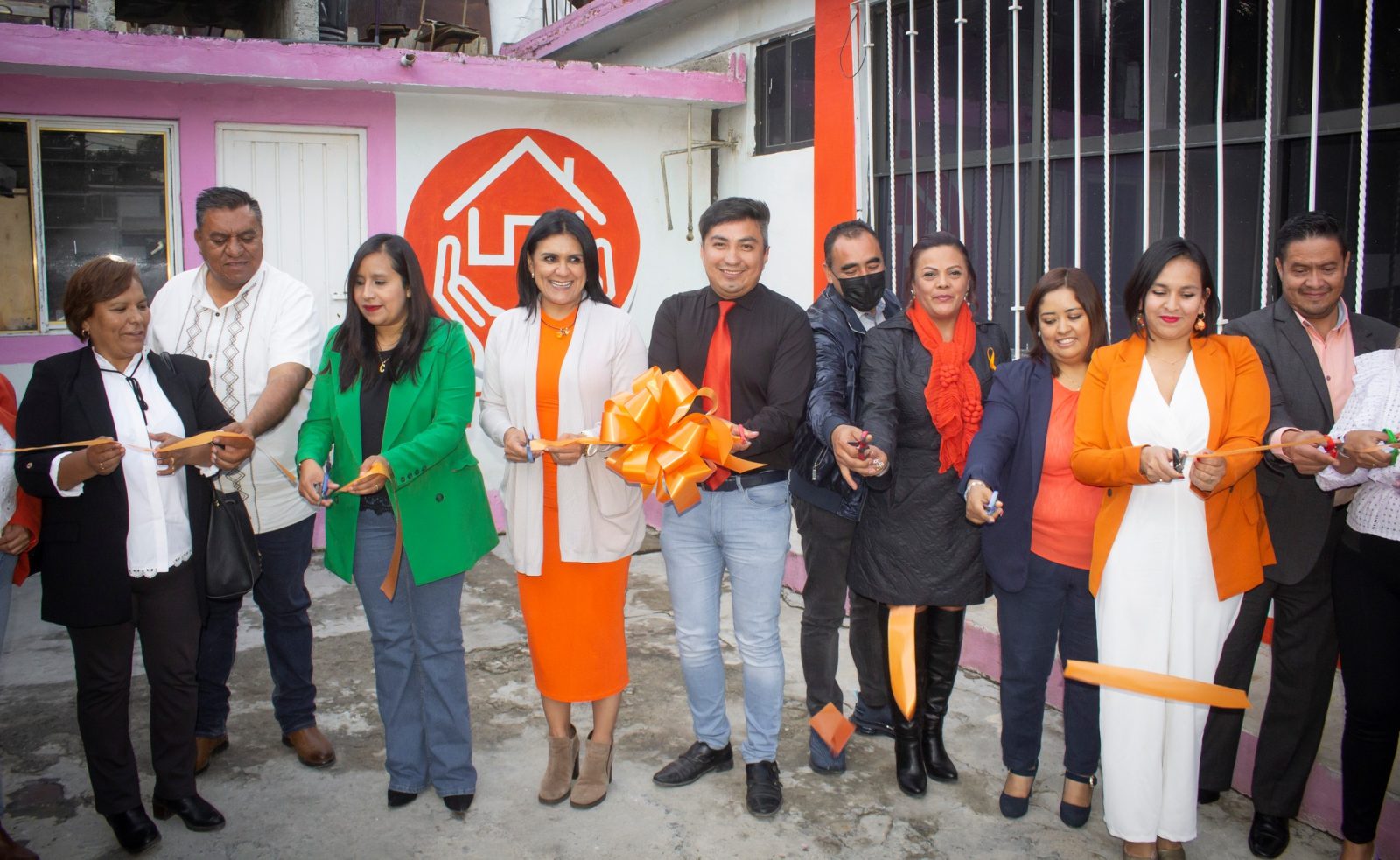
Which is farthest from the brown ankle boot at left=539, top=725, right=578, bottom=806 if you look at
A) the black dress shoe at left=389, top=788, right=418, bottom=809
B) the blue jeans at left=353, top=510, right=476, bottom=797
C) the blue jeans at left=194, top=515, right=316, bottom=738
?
the blue jeans at left=194, top=515, right=316, bottom=738

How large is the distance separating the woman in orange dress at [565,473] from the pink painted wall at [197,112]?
3795mm

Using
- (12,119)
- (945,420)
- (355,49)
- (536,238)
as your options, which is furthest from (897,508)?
(12,119)

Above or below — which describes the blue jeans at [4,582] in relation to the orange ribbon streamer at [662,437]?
below

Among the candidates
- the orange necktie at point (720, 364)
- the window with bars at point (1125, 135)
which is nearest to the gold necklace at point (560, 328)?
the orange necktie at point (720, 364)

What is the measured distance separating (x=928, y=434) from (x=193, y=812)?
2.50m

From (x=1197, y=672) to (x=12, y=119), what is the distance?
6385 millimetres

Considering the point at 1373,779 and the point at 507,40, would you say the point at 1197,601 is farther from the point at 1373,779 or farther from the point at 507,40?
the point at 507,40

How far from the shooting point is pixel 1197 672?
292 centimetres

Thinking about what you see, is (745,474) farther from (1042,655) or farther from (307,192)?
(307,192)

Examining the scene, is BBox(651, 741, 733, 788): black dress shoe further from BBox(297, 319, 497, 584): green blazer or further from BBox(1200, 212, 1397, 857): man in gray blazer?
BBox(1200, 212, 1397, 857): man in gray blazer

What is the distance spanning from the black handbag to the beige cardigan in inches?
31.2

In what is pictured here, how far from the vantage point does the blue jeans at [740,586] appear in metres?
3.26

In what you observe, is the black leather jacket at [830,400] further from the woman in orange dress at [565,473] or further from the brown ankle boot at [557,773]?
the brown ankle boot at [557,773]

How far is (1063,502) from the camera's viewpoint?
314 cm
